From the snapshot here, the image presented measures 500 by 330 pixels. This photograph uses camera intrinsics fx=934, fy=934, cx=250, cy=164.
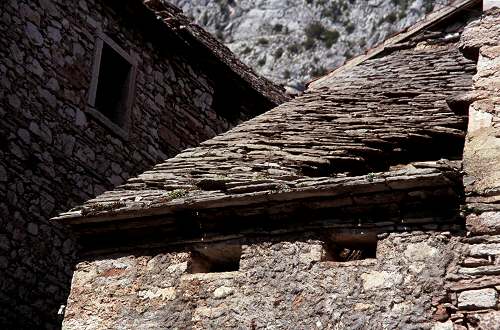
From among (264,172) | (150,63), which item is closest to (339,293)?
(264,172)

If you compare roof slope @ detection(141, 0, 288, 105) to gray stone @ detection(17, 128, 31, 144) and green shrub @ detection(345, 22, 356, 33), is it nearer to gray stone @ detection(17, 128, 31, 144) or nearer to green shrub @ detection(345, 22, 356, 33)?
gray stone @ detection(17, 128, 31, 144)

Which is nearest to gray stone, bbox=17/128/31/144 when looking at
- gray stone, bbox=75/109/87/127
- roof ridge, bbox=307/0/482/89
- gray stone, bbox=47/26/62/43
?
gray stone, bbox=75/109/87/127

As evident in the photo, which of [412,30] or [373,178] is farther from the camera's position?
[412,30]

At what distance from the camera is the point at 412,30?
10.2 metres

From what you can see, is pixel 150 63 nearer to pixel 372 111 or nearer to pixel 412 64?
pixel 412 64

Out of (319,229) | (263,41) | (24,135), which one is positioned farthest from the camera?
(263,41)

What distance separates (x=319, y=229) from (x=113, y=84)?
19.8 ft

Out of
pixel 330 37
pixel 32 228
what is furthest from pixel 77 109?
pixel 330 37

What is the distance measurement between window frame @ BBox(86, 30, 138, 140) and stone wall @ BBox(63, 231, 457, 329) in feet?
14.7

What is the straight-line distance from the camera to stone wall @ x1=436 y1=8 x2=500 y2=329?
17.7ft

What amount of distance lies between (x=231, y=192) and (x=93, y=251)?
1203 millimetres

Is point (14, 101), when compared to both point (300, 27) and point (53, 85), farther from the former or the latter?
point (300, 27)

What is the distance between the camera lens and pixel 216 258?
658 centimetres

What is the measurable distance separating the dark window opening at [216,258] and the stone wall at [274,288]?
0.19 feet
